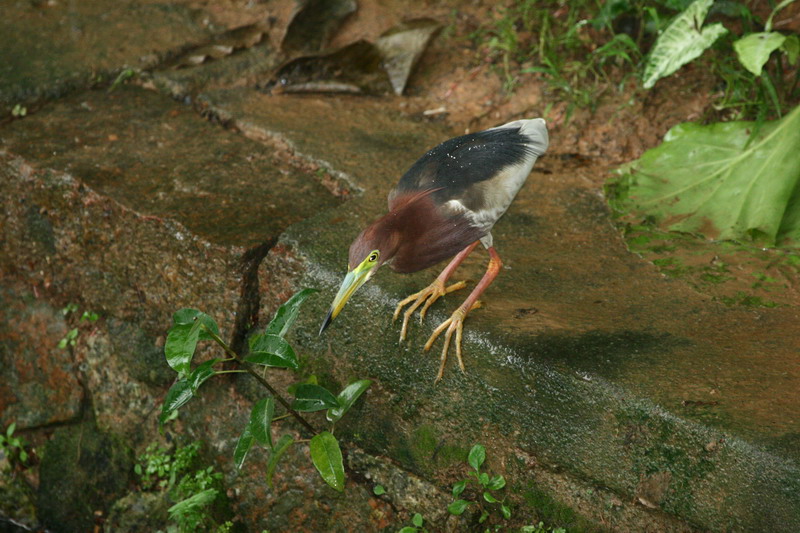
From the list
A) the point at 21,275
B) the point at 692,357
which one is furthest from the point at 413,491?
the point at 21,275

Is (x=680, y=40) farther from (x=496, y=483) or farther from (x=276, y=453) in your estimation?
(x=276, y=453)

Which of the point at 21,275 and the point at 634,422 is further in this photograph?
the point at 21,275

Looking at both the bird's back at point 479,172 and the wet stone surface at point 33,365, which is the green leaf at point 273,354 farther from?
the wet stone surface at point 33,365

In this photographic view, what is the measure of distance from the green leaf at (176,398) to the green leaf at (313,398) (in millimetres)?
321

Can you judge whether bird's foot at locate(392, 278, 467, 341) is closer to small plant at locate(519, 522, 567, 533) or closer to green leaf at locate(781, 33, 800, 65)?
small plant at locate(519, 522, 567, 533)

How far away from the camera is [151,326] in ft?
10.2

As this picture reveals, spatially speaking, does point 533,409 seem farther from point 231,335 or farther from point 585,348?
point 231,335

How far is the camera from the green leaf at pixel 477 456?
2.31 metres

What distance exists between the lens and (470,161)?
8.18 feet

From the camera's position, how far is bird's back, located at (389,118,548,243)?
7.77 feet

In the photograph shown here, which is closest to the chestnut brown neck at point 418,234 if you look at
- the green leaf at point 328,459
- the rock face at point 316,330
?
the rock face at point 316,330

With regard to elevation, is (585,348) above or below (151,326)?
above

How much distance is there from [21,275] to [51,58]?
1.29 m

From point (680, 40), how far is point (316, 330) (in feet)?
6.47
